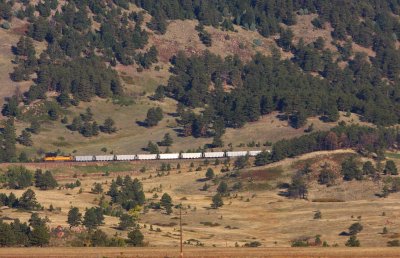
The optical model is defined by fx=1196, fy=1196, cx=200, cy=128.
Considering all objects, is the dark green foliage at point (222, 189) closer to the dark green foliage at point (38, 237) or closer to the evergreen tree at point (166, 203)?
the evergreen tree at point (166, 203)

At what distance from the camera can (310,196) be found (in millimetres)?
186500

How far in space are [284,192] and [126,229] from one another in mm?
55818

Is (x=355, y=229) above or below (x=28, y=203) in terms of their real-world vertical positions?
below

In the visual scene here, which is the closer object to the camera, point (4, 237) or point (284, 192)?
point (4, 237)

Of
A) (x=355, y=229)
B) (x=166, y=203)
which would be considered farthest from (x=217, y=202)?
(x=355, y=229)

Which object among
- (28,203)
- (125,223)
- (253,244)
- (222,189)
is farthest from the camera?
(222,189)

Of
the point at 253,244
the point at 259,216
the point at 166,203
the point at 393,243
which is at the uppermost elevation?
the point at 166,203

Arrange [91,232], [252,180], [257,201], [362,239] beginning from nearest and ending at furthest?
[91,232] < [362,239] < [257,201] < [252,180]

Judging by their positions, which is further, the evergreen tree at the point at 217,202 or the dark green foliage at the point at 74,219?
the evergreen tree at the point at 217,202

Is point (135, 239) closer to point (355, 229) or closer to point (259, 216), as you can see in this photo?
point (355, 229)

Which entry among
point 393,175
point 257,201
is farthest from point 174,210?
point 393,175

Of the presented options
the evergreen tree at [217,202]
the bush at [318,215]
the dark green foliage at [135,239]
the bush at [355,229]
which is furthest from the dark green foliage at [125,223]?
the evergreen tree at [217,202]

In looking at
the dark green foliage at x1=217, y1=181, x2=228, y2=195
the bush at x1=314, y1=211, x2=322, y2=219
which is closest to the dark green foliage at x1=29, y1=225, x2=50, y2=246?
the bush at x1=314, y1=211, x2=322, y2=219

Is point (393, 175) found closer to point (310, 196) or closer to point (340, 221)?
point (310, 196)
